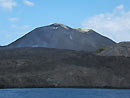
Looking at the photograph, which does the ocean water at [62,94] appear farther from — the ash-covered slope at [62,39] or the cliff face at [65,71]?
the ash-covered slope at [62,39]

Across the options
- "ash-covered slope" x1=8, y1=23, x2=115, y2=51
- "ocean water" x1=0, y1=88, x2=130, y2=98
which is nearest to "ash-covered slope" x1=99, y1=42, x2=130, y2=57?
"ash-covered slope" x1=8, y1=23, x2=115, y2=51

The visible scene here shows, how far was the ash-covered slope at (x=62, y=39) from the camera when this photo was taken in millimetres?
122375

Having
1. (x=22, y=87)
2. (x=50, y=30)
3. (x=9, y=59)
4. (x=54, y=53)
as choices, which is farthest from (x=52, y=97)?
(x=50, y=30)

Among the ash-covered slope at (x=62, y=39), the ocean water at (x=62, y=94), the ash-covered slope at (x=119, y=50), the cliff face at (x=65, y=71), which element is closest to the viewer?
the ocean water at (x=62, y=94)

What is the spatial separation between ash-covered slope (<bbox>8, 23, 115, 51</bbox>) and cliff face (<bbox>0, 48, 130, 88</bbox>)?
138 feet

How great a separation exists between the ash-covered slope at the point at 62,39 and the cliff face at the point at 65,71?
1655 inches

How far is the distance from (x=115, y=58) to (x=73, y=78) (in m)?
14.6

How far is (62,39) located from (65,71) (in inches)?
2254

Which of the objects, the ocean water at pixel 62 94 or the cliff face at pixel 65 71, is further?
the cliff face at pixel 65 71

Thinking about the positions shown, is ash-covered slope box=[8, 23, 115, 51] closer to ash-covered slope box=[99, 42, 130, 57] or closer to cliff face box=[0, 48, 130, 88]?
ash-covered slope box=[99, 42, 130, 57]

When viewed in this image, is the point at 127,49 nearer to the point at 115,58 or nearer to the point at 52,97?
the point at 115,58

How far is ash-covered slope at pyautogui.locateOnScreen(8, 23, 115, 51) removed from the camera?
122 metres

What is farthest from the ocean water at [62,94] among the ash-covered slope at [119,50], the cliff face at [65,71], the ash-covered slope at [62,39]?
the ash-covered slope at [62,39]

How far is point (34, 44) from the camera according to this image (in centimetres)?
12294
